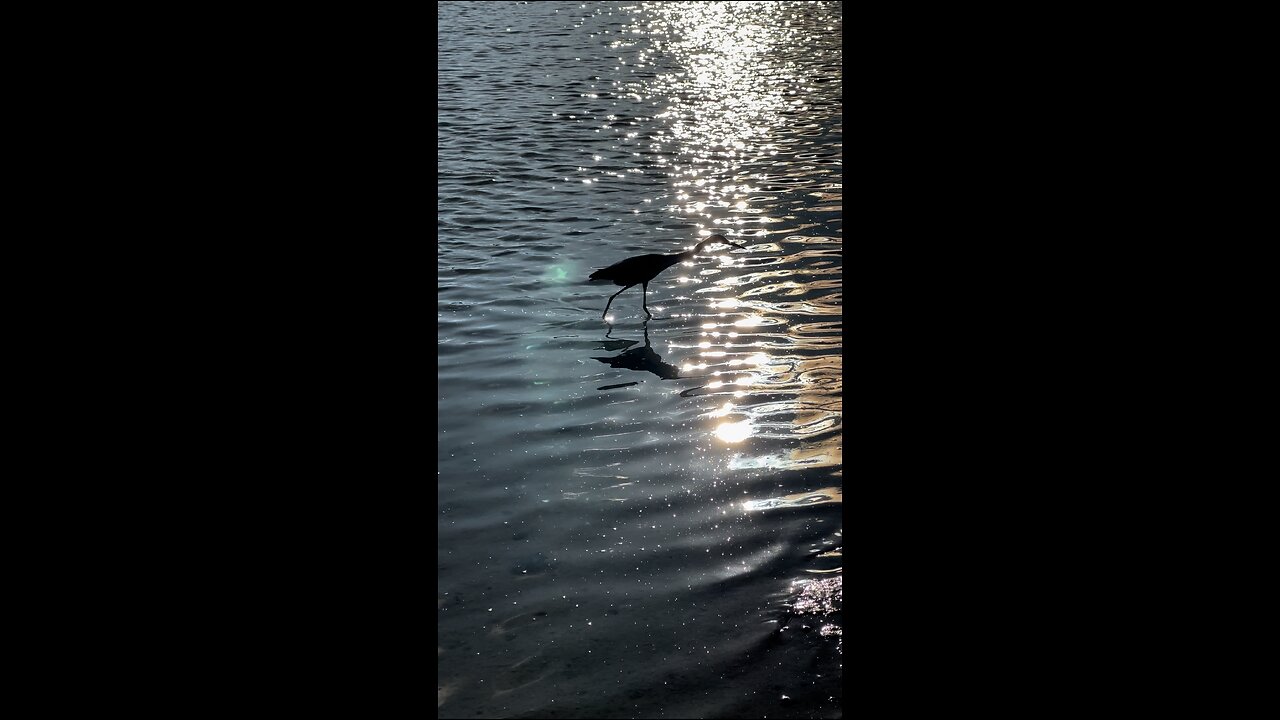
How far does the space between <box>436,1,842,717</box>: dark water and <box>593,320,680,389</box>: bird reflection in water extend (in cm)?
2

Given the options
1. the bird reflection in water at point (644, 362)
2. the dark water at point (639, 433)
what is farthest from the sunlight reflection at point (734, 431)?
the bird reflection in water at point (644, 362)

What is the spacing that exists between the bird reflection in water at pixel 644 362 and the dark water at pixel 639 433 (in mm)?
21

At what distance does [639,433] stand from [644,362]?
3.39ft

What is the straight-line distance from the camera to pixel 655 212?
402 inches

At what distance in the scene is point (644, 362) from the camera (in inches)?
254

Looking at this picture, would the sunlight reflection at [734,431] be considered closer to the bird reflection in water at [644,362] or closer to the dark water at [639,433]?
the dark water at [639,433]

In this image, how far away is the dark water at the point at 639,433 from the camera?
3.57 m

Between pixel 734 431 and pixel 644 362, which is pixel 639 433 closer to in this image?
pixel 734 431

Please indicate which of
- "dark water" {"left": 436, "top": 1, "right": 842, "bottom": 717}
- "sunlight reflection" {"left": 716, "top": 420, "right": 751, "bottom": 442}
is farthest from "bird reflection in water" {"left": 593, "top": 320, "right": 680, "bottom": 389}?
"sunlight reflection" {"left": 716, "top": 420, "right": 751, "bottom": 442}
